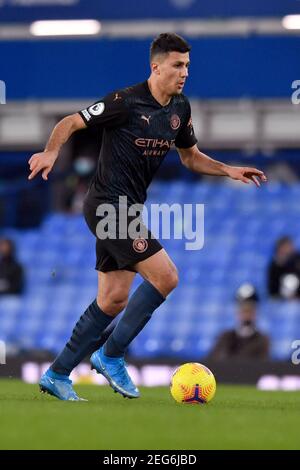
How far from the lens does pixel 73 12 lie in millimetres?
16062

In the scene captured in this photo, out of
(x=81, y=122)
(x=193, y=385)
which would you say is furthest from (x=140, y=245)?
(x=193, y=385)

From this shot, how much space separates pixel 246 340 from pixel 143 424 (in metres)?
6.99

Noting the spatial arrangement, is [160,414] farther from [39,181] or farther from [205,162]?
[39,181]

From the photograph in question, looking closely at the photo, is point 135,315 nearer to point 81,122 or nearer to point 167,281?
point 167,281

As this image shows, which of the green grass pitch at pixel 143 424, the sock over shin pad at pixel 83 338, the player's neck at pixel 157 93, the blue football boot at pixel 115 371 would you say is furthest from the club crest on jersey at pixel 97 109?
the green grass pitch at pixel 143 424

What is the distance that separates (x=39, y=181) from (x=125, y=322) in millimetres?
10798

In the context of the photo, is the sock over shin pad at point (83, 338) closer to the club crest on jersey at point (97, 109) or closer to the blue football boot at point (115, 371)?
the blue football boot at point (115, 371)

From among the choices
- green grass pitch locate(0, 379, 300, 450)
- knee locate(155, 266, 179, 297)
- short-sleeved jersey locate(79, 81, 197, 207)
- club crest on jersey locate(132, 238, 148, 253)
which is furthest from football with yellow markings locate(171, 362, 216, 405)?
short-sleeved jersey locate(79, 81, 197, 207)

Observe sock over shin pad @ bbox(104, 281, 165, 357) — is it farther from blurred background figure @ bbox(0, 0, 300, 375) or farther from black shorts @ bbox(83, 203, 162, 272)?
blurred background figure @ bbox(0, 0, 300, 375)

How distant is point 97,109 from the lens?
7.16m

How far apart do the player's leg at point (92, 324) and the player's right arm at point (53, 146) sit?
0.80m

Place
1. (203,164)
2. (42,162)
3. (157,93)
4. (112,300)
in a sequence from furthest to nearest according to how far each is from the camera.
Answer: (203,164) < (157,93) < (112,300) < (42,162)
